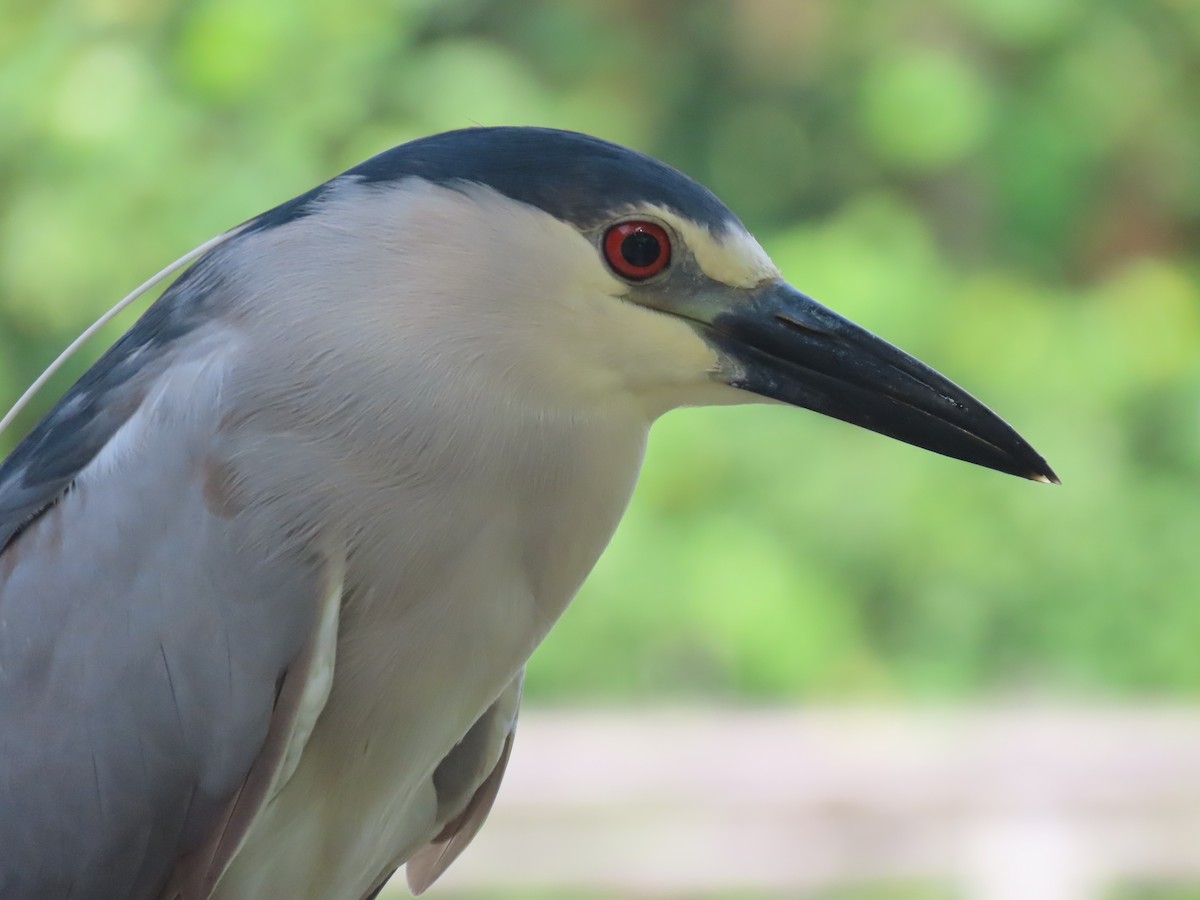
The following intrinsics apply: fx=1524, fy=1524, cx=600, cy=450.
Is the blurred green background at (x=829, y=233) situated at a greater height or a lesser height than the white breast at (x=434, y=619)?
greater

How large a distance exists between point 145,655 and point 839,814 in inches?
60.7

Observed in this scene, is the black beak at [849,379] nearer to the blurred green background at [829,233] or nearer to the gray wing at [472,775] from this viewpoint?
the gray wing at [472,775]

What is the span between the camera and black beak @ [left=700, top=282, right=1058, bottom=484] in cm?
81

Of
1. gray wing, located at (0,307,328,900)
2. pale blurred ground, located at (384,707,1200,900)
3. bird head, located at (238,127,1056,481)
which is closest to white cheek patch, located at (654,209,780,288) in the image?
bird head, located at (238,127,1056,481)

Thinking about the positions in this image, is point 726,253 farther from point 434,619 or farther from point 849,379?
point 434,619

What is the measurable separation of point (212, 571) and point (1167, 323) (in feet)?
7.54

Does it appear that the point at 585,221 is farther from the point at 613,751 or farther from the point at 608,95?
the point at 608,95

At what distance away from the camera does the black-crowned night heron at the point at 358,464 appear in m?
0.79

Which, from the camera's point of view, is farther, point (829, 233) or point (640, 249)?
point (829, 233)

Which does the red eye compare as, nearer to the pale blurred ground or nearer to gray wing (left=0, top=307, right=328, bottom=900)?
gray wing (left=0, top=307, right=328, bottom=900)

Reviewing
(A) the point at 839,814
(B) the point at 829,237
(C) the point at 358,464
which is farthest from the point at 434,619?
(B) the point at 829,237

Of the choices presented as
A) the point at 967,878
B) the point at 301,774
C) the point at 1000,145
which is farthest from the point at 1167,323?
the point at 301,774

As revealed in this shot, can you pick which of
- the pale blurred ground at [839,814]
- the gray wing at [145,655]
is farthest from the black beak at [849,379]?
the pale blurred ground at [839,814]

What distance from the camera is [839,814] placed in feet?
7.09
